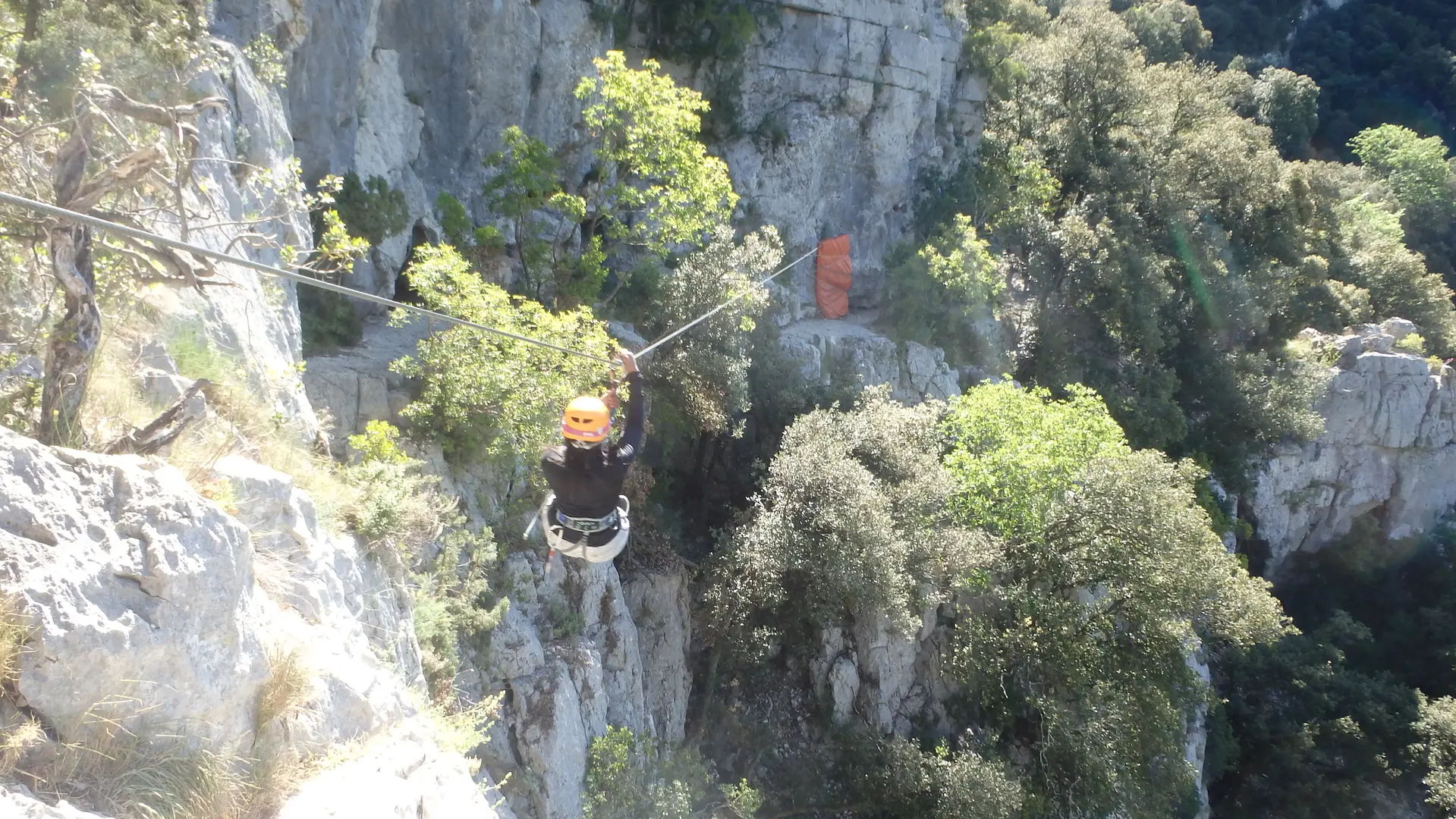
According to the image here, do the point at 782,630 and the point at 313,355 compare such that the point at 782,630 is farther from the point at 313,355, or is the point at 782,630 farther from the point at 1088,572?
the point at 313,355

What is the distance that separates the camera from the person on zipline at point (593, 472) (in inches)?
255

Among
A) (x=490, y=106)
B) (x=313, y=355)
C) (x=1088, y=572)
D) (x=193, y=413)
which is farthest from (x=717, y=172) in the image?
(x=193, y=413)

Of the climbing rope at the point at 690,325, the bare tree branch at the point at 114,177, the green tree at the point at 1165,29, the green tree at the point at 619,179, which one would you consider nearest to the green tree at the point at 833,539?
the climbing rope at the point at 690,325

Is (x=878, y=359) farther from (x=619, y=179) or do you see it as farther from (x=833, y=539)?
(x=619, y=179)

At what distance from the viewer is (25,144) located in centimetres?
572

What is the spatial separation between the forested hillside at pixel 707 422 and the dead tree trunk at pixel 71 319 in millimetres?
30

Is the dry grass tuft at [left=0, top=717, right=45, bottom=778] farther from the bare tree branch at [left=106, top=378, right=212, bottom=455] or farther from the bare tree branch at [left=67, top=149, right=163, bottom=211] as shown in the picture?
the bare tree branch at [left=67, top=149, right=163, bottom=211]

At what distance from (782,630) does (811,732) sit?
90.2 inches

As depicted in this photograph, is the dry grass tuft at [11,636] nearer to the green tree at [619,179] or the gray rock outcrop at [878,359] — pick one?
the green tree at [619,179]

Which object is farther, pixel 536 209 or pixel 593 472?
pixel 536 209

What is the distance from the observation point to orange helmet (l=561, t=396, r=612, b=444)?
Answer: 6.44 m

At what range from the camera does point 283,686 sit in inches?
192

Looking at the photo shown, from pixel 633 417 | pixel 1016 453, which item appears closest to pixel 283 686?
pixel 633 417

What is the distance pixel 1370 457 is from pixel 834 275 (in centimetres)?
1875
